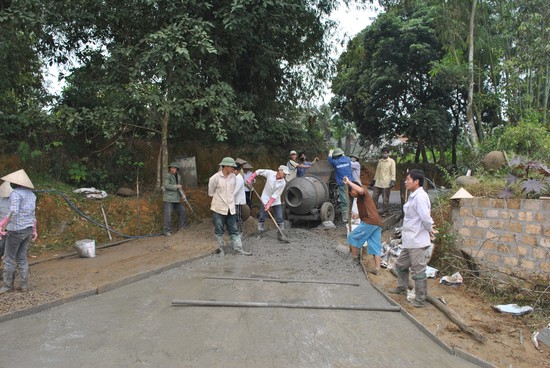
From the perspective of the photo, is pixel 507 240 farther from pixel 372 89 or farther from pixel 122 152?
pixel 372 89

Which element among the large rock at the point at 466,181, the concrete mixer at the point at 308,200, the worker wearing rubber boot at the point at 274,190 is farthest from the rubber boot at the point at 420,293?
the concrete mixer at the point at 308,200

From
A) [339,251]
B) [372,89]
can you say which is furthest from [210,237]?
[372,89]

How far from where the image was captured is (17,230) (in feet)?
18.0

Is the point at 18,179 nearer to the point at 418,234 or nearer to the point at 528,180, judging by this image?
the point at 418,234

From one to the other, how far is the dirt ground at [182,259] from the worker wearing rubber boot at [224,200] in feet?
1.62

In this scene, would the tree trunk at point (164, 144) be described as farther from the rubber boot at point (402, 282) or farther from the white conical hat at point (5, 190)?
the rubber boot at point (402, 282)

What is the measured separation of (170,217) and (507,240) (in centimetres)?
680

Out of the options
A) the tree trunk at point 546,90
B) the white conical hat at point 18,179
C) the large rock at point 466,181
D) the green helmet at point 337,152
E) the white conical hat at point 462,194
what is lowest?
the white conical hat at point 462,194

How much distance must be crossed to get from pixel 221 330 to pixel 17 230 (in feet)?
10.5

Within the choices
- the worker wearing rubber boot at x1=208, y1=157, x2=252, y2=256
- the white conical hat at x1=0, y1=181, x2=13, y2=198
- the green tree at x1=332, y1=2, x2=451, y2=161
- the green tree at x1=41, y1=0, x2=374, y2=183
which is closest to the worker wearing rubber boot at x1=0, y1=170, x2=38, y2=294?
the white conical hat at x1=0, y1=181, x2=13, y2=198

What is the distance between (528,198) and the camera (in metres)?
6.15

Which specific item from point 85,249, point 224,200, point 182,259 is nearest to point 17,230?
point 85,249

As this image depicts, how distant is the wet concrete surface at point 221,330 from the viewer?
370 centimetres

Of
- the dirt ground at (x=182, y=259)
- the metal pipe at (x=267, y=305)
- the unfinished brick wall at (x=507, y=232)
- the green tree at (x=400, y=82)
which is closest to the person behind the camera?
the dirt ground at (x=182, y=259)
